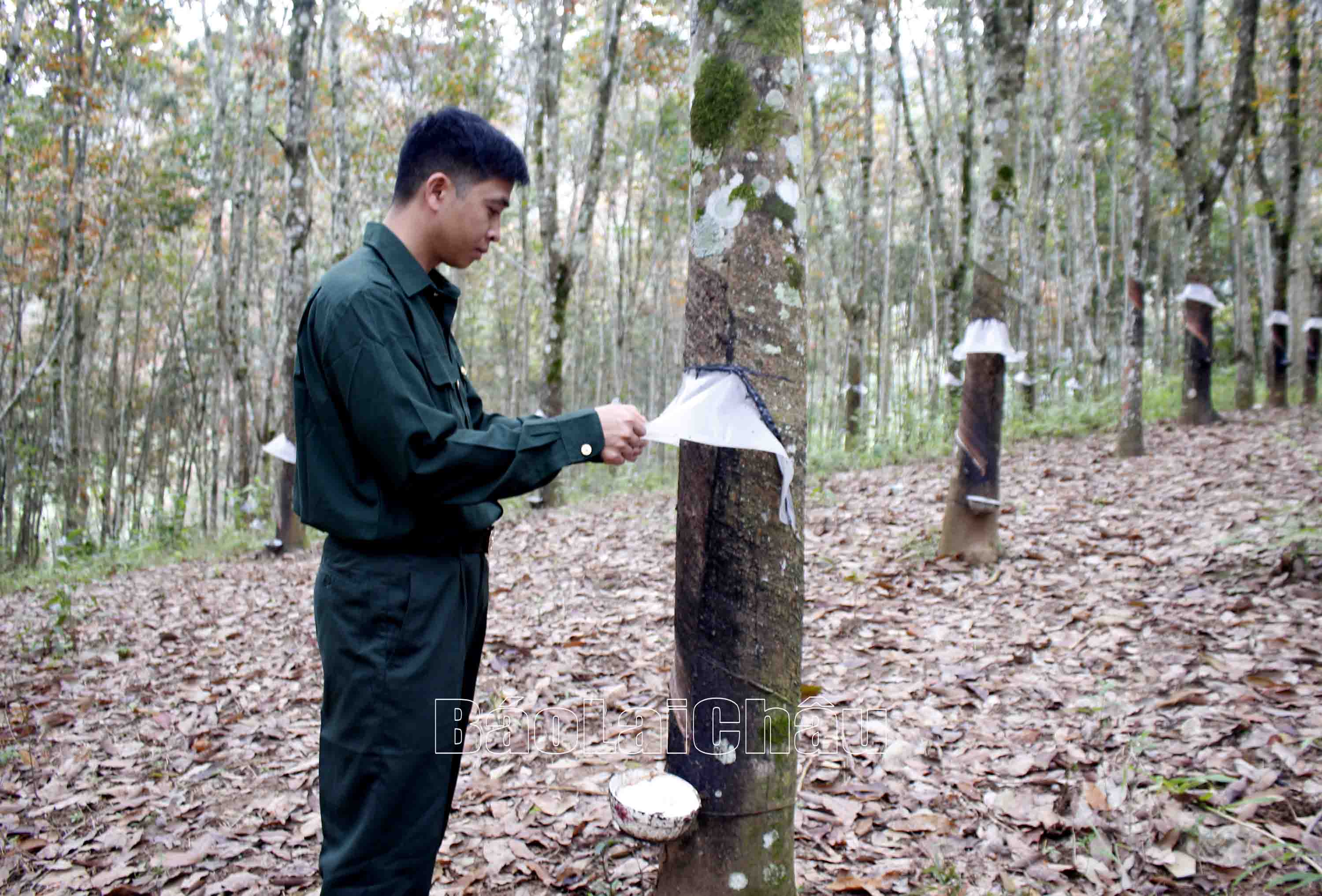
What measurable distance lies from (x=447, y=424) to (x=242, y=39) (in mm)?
13844

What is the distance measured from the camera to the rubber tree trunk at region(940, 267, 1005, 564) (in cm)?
491

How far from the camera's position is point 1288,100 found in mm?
8758

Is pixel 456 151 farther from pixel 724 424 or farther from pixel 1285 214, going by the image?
pixel 1285 214

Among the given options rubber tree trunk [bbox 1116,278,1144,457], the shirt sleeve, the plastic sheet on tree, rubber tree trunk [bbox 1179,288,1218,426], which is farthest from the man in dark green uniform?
rubber tree trunk [bbox 1179,288,1218,426]

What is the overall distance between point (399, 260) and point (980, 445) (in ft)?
13.5

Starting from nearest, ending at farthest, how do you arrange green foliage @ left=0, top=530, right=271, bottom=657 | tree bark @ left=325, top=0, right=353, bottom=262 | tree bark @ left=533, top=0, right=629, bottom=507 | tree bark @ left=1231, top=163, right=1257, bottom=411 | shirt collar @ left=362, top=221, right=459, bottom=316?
shirt collar @ left=362, top=221, right=459, bottom=316
green foliage @ left=0, top=530, right=271, bottom=657
tree bark @ left=325, top=0, right=353, bottom=262
tree bark @ left=533, top=0, right=629, bottom=507
tree bark @ left=1231, top=163, right=1257, bottom=411

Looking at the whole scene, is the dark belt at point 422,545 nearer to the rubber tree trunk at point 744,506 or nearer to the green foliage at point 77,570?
the rubber tree trunk at point 744,506

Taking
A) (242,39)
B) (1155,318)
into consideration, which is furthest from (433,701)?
(1155,318)

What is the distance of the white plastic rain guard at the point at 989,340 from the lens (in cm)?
482

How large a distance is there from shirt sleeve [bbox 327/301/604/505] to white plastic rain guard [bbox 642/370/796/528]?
336mm

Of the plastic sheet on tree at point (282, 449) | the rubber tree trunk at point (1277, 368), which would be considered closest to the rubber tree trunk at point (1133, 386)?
the rubber tree trunk at point (1277, 368)

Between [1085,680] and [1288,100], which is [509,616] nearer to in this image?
[1085,680]

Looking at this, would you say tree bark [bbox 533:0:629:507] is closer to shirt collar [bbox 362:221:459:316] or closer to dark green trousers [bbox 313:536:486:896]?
shirt collar [bbox 362:221:459:316]

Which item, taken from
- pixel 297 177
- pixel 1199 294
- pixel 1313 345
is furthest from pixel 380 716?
pixel 1313 345
